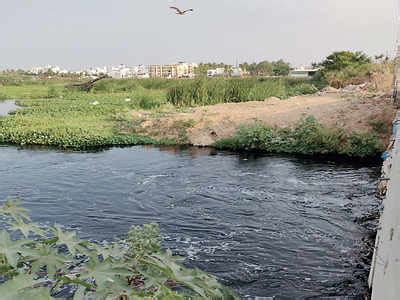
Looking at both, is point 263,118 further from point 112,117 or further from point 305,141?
point 112,117

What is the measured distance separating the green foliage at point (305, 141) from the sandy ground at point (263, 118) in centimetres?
61

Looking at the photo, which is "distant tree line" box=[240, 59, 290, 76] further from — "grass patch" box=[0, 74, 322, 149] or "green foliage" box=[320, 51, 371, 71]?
"grass patch" box=[0, 74, 322, 149]

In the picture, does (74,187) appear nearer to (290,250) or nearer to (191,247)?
(191,247)

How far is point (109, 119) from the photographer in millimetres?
20594

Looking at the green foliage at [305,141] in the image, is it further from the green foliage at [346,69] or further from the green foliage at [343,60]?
the green foliage at [343,60]

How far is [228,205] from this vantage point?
29.2 ft

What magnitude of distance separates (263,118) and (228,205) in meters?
7.87

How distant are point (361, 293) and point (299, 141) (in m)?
8.96

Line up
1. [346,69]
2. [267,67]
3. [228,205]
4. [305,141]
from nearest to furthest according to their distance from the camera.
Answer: [228,205]
[305,141]
[346,69]
[267,67]

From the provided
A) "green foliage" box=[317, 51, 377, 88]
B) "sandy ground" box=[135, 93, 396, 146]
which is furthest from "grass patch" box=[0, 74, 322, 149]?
"green foliage" box=[317, 51, 377, 88]

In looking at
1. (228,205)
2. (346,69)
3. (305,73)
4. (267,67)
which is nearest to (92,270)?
(228,205)

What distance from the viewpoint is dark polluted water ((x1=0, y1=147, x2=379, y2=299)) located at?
5.98 m

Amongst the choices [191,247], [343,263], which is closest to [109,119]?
[191,247]

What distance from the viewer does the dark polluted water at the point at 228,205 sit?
5.98 meters
